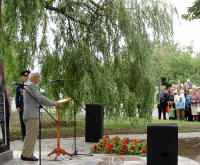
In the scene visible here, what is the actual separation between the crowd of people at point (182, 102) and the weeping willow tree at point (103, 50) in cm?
584

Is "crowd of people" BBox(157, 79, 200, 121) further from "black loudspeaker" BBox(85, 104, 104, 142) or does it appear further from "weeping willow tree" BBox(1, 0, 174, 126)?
"black loudspeaker" BBox(85, 104, 104, 142)

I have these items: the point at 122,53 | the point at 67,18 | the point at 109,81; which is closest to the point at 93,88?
the point at 109,81

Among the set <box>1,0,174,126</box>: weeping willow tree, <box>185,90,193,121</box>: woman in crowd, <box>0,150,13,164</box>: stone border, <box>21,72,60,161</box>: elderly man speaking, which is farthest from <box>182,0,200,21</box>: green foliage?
<box>0,150,13,164</box>: stone border

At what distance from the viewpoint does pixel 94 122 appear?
37.5 feet

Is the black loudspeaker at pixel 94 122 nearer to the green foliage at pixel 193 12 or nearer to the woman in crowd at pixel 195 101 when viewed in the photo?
the green foliage at pixel 193 12

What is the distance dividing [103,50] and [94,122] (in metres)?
2.89

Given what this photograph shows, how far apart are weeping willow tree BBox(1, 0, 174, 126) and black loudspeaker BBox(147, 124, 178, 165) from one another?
20.7 feet

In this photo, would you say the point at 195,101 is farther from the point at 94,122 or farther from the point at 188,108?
the point at 94,122

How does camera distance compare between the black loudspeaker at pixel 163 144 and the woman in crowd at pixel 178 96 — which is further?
the woman in crowd at pixel 178 96

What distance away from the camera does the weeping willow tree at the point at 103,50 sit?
1284 centimetres

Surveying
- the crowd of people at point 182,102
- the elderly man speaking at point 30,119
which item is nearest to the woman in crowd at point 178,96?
the crowd of people at point 182,102

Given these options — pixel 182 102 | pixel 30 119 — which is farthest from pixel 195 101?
pixel 30 119

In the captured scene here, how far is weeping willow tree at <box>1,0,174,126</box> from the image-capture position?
42.1ft

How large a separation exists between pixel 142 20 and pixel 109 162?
21.3 feet
